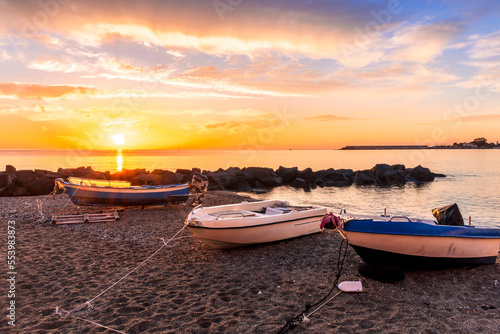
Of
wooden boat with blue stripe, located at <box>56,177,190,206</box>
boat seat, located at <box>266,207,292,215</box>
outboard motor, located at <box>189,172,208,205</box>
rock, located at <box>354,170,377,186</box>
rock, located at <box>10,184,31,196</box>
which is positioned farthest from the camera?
rock, located at <box>354,170,377,186</box>

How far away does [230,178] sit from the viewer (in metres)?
31.8

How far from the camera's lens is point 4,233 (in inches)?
405

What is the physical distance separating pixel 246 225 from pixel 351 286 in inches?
129

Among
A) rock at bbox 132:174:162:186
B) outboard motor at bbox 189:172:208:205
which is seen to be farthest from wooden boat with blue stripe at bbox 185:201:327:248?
rock at bbox 132:174:162:186

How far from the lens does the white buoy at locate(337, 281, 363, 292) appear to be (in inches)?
244

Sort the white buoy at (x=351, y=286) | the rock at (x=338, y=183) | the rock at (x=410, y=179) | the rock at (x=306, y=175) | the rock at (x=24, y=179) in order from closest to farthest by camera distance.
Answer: the white buoy at (x=351, y=286) < the rock at (x=24, y=179) < the rock at (x=338, y=183) < the rock at (x=306, y=175) < the rock at (x=410, y=179)

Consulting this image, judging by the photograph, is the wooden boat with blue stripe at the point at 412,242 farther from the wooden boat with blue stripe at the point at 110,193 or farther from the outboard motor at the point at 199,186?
the wooden boat with blue stripe at the point at 110,193

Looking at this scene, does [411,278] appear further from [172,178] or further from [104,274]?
[172,178]

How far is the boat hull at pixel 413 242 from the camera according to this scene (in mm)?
6781

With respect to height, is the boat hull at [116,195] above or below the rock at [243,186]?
above

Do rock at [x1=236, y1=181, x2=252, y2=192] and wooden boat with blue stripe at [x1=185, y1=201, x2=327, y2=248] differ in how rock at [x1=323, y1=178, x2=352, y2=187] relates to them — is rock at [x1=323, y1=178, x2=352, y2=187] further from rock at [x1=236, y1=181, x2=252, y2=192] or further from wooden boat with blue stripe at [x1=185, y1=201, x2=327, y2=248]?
wooden boat with blue stripe at [x1=185, y1=201, x2=327, y2=248]

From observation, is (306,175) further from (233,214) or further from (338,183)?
(233,214)

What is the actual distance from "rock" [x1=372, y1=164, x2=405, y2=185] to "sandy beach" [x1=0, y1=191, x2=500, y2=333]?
31.5 m

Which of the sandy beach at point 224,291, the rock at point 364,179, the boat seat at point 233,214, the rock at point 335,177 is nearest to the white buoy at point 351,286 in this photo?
the sandy beach at point 224,291
